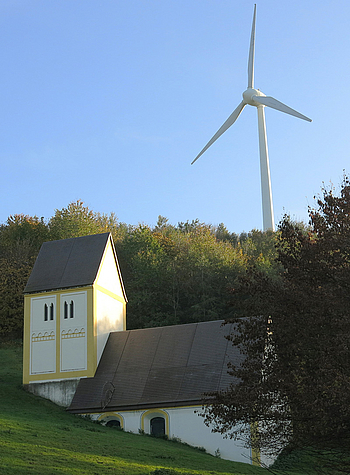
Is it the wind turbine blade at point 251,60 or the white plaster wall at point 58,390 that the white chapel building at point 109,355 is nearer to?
the white plaster wall at point 58,390

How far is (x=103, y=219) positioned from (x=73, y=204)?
33.2ft

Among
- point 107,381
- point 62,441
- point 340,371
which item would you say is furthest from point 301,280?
point 107,381

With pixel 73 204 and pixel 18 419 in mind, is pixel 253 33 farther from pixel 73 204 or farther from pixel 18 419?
pixel 18 419

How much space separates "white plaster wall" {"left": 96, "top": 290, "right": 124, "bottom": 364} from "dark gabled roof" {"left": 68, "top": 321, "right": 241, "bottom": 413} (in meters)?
0.79

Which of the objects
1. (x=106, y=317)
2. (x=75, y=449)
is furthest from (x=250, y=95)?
(x=75, y=449)

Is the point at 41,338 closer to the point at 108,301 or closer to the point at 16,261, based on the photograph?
the point at 108,301

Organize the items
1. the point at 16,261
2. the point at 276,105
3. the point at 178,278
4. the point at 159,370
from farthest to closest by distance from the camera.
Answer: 1. the point at 16,261
2. the point at 276,105
3. the point at 178,278
4. the point at 159,370

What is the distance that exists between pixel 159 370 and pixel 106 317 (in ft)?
22.7

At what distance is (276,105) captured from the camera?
5862 cm

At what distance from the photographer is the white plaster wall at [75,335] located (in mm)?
36281

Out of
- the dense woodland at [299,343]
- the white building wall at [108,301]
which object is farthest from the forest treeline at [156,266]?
the dense woodland at [299,343]

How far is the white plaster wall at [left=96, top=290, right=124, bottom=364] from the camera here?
124ft

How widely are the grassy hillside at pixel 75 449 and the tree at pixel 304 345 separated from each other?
5.90 meters

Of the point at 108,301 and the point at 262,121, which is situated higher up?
the point at 262,121
